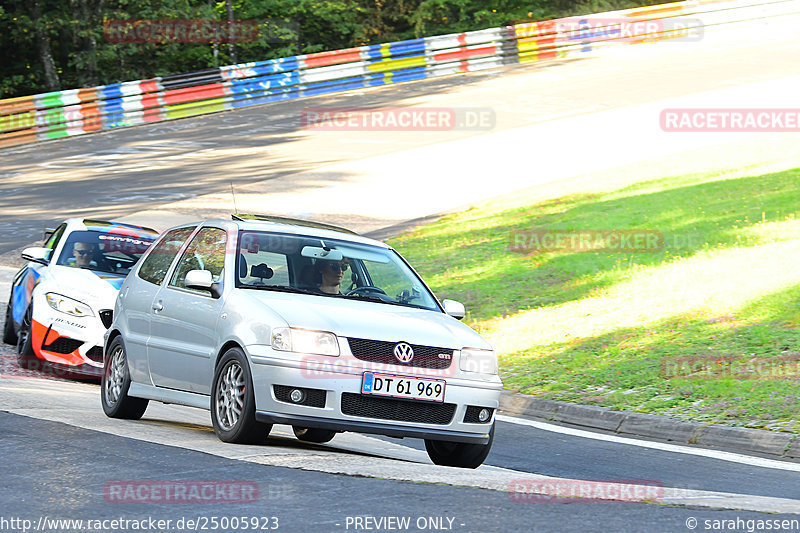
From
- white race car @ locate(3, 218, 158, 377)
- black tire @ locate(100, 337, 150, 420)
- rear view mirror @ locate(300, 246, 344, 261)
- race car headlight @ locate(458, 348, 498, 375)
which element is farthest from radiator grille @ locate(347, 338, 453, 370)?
white race car @ locate(3, 218, 158, 377)

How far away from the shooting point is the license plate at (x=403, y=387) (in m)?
7.28

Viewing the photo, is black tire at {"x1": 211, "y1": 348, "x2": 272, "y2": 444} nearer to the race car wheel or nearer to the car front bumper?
the car front bumper

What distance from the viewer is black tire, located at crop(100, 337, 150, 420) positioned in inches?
354

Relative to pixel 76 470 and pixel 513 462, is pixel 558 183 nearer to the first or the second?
pixel 513 462

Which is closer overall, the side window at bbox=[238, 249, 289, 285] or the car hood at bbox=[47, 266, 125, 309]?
the side window at bbox=[238, 249, 289, 285]

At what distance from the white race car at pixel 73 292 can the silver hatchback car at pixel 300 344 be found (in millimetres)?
2302

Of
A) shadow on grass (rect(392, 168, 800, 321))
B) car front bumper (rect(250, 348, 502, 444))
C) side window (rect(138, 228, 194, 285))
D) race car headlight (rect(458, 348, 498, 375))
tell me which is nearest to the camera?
car front bumper (rect(250, 348, 502, 444))

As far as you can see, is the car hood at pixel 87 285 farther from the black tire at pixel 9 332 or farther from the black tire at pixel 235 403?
the black tire at pixel 235 403

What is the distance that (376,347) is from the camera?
733 cm

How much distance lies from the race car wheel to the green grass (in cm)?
516

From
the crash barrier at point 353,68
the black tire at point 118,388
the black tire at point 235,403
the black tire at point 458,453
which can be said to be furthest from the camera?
the crash barrier at point 353,68

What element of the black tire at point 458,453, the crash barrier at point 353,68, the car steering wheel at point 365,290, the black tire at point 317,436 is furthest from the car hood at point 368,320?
the crash barrier at point 353,68

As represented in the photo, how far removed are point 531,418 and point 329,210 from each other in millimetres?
12724

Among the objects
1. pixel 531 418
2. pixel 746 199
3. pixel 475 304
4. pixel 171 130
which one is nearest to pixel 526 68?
pixel 171 130
